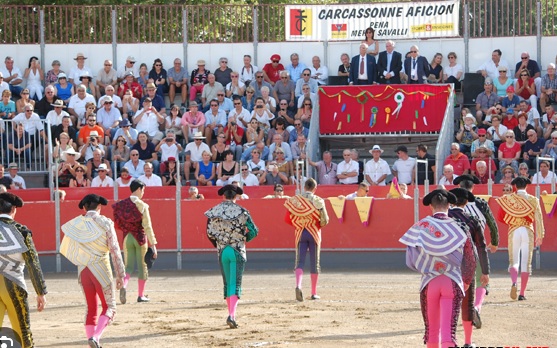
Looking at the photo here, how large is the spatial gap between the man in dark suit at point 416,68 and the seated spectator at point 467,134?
202 cm

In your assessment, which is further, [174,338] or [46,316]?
[46,316]

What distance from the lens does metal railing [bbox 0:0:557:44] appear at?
2652cm

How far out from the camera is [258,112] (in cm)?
2370

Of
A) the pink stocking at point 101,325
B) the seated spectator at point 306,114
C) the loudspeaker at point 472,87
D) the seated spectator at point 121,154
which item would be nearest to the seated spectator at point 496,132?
the loudspeaker at point 472,87

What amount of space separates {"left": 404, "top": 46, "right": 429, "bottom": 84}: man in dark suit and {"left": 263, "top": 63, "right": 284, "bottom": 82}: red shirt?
2770mm

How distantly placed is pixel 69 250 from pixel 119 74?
14.3m

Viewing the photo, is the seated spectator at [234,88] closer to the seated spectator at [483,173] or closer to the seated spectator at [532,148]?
the seated spectator at [483,173]

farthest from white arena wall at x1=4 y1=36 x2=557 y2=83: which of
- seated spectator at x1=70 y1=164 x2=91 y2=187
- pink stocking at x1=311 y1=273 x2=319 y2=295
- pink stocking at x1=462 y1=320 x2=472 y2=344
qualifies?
pink stocking at x1=462 y1=320 x2=472 y2=344

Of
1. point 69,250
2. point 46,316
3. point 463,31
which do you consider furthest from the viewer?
point 463,31

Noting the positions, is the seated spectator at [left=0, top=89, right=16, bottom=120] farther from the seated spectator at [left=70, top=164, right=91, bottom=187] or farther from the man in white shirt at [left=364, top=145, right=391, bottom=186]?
the man in white shirt at [left=364, top=145, right=391, bottom=186]

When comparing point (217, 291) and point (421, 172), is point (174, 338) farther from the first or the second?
point (421, 172)

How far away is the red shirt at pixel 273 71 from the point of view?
83.6ft

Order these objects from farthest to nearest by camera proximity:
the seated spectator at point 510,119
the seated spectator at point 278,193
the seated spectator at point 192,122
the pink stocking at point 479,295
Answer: the seated spectator at point 192,122 → the seated spectator at point 510,119 → the seated spectator at point 278,193 → the pink stocking at point 479,295

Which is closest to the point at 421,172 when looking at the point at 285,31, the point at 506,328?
the point at 285,31
